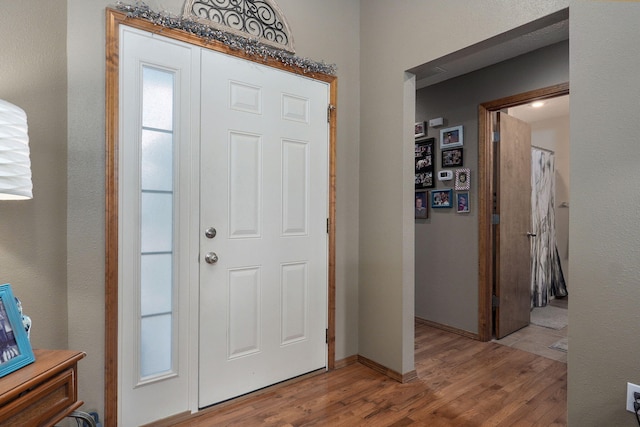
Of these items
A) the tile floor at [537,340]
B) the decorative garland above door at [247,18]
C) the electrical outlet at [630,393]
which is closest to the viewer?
the electrical outlet at [630,393]

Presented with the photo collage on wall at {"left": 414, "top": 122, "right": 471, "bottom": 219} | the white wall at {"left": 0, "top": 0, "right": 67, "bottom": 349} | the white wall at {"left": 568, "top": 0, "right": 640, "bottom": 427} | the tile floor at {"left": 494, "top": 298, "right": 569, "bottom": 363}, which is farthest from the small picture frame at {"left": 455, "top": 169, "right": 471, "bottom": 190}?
the white wall at {"left": 0, "top": 0, "right": 67, "bottom": 349}

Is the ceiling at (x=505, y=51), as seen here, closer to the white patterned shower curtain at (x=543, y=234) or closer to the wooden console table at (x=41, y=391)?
the white patterned shower curtain at (x=543, y=234)

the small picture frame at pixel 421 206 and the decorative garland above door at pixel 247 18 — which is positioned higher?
the decorative garland above door at pixel 247 18

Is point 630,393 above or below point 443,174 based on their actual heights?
below

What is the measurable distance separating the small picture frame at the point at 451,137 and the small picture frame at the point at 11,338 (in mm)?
3440

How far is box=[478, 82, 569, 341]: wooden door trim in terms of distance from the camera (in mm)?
3176

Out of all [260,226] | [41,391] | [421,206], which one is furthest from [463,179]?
[41,391]

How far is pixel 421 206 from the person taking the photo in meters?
3.76

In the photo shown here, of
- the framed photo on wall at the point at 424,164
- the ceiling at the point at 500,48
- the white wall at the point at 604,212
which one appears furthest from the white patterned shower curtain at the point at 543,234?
the white wall at the point at 604,212

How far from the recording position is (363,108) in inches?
107

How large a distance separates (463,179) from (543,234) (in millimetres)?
2065

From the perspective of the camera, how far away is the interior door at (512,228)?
322 cm

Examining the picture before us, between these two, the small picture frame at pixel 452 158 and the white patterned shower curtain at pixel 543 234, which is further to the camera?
the white patterned shower curtain at pixel 543 234

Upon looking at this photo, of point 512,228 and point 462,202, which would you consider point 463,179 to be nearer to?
point 462,202
